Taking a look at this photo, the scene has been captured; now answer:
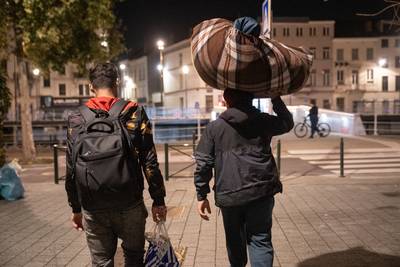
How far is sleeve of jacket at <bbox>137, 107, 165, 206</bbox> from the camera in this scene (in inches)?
133

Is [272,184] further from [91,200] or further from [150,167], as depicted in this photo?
[91,200]

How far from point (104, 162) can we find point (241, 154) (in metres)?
1.15

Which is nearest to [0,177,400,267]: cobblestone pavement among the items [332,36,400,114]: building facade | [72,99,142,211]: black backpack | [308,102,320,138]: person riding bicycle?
[72,99,142,211]: black backpack

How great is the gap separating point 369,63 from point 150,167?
217ft

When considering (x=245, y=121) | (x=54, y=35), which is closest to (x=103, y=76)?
(x=245, y=121)

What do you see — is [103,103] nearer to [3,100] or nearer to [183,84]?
[3,100]

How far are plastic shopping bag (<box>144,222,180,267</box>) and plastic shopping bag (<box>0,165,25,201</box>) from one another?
21.0ft

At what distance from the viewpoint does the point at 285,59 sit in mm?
3637

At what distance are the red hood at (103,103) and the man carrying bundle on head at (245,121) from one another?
770mm

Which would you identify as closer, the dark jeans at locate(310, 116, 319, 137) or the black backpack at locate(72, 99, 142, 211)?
the black backpack at locate(72, 99, 142, 211)

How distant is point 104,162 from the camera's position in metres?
3.10

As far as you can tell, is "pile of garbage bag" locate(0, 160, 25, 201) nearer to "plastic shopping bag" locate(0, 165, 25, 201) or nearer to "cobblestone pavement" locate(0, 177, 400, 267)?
"plastic shopping bag" locate(0, 165, 25, 201)

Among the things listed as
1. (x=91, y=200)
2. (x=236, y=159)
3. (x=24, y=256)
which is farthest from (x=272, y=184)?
(x=24, y=256)

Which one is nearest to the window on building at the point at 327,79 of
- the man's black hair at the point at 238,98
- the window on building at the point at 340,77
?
the window on building at the point at 340,77
